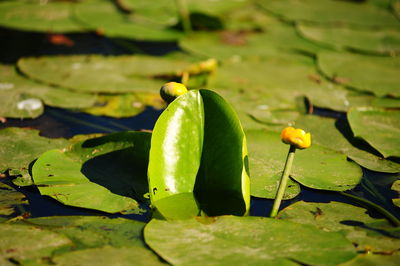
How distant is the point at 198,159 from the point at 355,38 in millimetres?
2057

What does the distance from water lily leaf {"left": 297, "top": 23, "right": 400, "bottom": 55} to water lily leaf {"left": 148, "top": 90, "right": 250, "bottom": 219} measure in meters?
1.81

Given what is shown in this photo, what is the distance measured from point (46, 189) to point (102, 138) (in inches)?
10.9

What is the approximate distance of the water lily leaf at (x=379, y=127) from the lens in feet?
6.28

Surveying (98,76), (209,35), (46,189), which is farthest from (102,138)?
(209,35)

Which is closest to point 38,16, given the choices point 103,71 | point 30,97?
point 103,71

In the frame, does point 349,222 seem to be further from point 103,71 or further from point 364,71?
point 103,71

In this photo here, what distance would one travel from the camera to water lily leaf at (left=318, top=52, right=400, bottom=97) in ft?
8.15

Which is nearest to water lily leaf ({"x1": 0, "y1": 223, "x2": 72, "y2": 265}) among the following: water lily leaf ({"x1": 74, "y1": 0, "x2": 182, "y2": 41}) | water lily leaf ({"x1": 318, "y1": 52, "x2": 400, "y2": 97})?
water lily leaf ({"x1": 318, "y1": 52, "x2": 400, "y2": 97})

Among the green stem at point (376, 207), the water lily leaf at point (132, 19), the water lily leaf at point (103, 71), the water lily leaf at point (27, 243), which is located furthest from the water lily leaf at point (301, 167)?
the water lily leaf at point (132, 19)

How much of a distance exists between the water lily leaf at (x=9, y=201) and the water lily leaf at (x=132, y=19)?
1.72 m

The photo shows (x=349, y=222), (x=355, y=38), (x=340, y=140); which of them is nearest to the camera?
(x=349, y=222)

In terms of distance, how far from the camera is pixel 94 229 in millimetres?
1345

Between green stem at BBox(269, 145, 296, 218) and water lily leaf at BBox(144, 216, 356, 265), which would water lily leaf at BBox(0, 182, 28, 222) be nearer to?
water lily leaf at BBox(144, 216, 356, 265)

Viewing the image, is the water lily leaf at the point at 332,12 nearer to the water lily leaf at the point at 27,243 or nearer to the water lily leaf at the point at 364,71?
the water lily leaf at the point at 364,71
